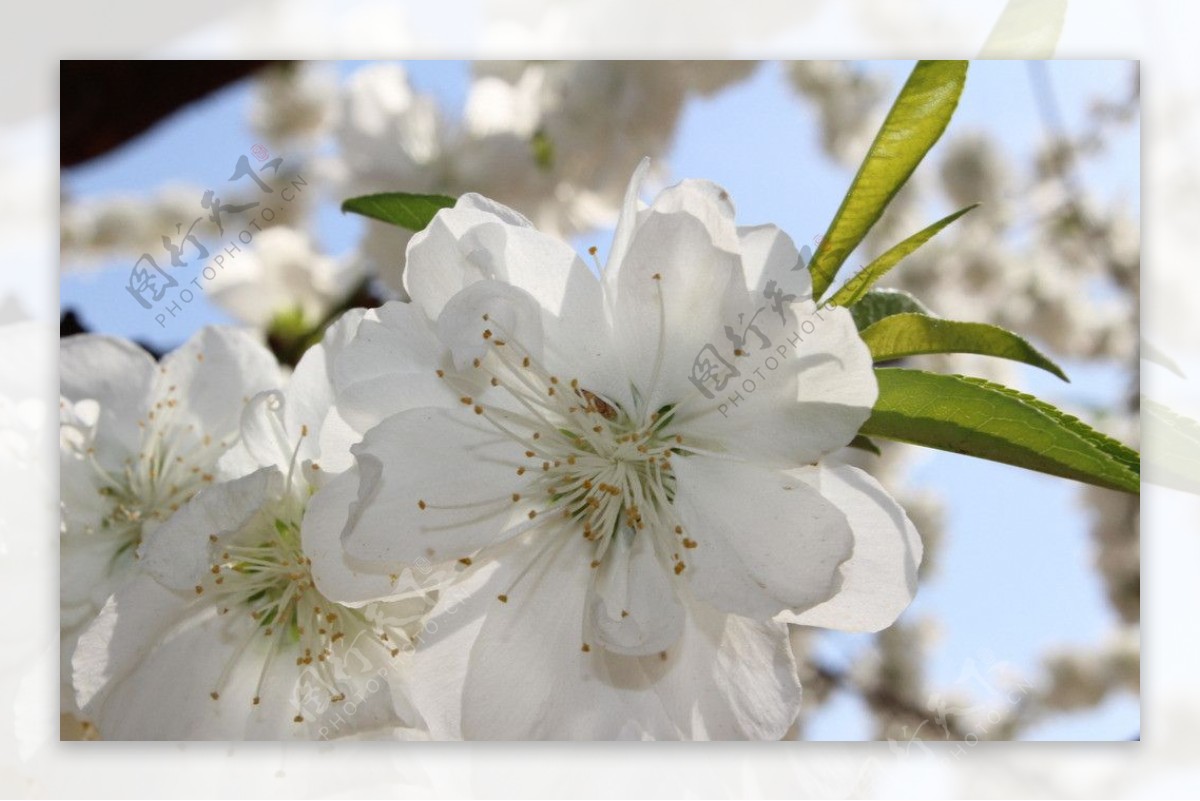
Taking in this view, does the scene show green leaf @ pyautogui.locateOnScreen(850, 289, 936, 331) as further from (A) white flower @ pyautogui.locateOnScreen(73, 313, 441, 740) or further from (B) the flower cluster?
(A) white flower @ pyautogui.locateOnScreen(73, 313, 441, 740)

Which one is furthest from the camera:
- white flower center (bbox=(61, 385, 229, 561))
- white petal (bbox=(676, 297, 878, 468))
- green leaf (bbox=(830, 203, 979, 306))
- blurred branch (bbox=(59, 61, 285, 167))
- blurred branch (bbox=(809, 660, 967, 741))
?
blurred branch (bbox=(809, 660, 967, 741))

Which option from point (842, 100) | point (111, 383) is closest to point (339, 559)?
point (111, 383)

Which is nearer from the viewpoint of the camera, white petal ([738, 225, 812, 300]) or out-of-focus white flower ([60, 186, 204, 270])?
white petal ([738, 225, 812, 300])

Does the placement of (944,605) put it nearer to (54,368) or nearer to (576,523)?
(576,523)

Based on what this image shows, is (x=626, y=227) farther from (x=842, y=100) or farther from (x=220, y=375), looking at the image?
(x=842, y=100)

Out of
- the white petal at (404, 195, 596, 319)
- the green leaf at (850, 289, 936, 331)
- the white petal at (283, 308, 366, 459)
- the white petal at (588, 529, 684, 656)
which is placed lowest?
the white petal at (588, 529, 684, 656)

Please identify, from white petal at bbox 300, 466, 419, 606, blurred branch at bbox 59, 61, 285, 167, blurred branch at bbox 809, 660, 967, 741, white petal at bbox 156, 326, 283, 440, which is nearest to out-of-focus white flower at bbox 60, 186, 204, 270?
blurred branch at bbox 59, 61, 285, 167

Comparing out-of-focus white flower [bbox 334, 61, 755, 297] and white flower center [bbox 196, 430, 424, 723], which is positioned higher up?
out-of-focus white flower [bbox 334, 61, 755, 297]
